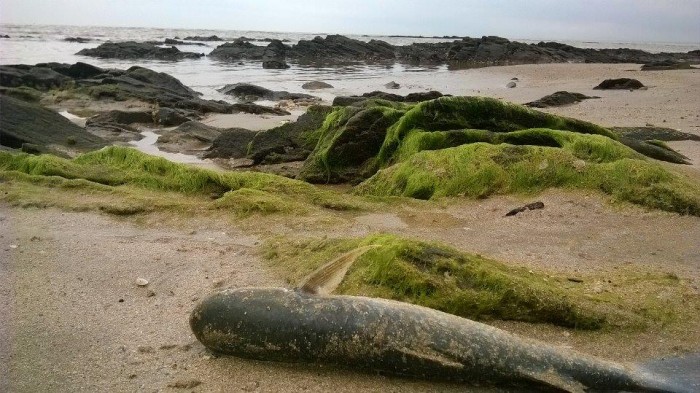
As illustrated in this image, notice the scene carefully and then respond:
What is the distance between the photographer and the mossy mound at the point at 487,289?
156 inches

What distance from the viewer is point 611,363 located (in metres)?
3.23

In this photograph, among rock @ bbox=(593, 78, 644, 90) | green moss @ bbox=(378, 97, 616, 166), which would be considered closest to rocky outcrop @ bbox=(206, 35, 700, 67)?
rock @ bbox=(593, 78, 644, 90)

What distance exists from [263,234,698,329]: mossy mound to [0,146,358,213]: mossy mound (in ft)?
7.72

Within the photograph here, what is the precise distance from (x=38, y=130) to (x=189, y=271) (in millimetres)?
8822

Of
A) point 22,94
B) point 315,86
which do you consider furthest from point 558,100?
point 22,94

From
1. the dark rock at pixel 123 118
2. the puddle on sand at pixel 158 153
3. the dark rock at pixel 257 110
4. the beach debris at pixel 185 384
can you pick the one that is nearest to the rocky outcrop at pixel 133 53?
the dark rock at pixel 257 110

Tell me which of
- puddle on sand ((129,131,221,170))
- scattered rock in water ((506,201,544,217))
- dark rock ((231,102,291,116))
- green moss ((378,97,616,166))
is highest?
green moss ((378,97,616,166))

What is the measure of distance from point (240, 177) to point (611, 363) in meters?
5.52

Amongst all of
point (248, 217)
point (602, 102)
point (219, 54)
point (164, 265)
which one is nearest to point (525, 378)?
point (164, 265)

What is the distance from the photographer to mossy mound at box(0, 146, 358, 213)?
6.80 meters

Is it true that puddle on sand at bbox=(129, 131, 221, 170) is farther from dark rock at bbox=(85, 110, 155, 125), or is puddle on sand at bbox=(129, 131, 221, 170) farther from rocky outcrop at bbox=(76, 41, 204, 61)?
rocky outcrop at bbox=(76, 41, 204, 61)

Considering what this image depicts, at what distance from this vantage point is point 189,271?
16.0 ft

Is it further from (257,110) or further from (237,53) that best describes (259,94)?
(237,53)

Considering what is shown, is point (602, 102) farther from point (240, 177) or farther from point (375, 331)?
point (375, 331)
